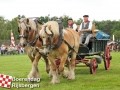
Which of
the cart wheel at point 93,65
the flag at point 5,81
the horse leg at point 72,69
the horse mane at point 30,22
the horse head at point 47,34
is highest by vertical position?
the horse mane at point 30,22

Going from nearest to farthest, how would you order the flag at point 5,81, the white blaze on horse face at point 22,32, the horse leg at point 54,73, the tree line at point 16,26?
1. the flag at point 5,81
2. the white blaze on horse face at point 22,32
3. the horse leg at point 54,73
4. the tree line at point 16,26

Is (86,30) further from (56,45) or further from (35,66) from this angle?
(56,45)

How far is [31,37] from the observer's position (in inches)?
430

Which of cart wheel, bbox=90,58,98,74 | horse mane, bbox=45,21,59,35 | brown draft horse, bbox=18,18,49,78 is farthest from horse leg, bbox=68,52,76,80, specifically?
horse mane, bbox=45,21,59,35

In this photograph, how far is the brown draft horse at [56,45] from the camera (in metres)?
9.98

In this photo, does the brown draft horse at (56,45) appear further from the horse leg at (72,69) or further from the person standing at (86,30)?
the person standing at (86,30)

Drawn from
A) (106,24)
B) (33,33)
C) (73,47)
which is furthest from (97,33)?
(106,24)

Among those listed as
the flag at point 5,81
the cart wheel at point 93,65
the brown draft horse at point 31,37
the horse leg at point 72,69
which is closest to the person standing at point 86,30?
the cart wheel at point 93,65

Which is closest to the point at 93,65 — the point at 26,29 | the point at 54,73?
the point at 54,73

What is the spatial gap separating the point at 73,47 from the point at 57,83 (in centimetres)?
158

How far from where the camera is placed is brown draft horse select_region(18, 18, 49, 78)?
10445 millimetres

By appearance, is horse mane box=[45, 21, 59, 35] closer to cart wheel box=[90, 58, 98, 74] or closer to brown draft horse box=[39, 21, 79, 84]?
brown draft horse box=[39, 21, 79, 84]

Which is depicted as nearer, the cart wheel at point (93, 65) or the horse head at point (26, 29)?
the horse head at point (26, 29)

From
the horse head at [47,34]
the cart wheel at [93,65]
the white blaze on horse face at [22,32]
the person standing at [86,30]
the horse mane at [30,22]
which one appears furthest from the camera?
the person standing at [86,30]
